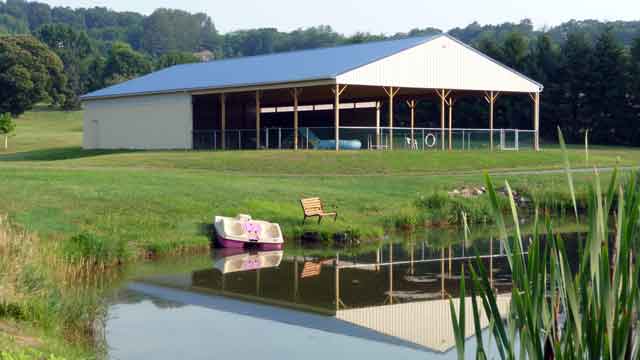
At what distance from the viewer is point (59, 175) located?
27.2 m

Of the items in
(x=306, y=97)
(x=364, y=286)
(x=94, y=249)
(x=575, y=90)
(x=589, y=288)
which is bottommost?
(x=364, y=286)

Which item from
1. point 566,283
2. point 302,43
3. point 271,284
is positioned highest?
point 302,43

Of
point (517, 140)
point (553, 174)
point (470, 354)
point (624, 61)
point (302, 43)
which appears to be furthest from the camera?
point (302, 43)

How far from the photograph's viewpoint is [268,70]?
46531 millimetres

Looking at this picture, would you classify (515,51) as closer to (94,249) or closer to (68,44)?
(94,249)

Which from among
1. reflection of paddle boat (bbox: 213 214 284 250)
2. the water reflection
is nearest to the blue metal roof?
reflection of paddle boat (bbox: 213 214 284 250)

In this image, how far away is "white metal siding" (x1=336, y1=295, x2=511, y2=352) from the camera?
12922 millimetres

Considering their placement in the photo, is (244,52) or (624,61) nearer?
(624,61)

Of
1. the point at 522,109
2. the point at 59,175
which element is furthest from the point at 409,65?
the point at 522,109

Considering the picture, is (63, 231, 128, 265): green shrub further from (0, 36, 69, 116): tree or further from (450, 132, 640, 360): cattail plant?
(0, 36, 69, 116): tree

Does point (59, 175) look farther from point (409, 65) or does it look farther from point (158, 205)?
point (409, 65)

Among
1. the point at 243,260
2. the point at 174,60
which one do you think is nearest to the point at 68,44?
the point at 174,60

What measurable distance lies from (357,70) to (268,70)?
7.63 m

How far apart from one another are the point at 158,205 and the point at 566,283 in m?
19.2
